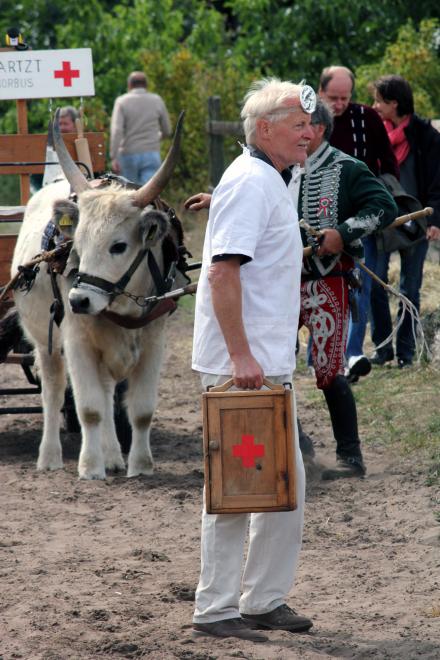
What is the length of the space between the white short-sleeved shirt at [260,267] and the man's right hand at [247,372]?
0.08 metres

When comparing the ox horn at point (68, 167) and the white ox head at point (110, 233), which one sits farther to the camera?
the ox horn at point (68, 167)

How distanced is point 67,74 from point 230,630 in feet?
17.7

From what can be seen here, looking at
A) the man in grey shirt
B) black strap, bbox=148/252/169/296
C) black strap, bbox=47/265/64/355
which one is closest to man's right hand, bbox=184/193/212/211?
black strap, bbox=148/252/169/296

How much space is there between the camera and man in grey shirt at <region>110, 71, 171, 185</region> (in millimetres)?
15398

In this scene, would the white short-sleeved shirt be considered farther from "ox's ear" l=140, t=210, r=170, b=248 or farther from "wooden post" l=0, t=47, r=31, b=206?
"wooden post" l=0, t=47, r=31, b=206

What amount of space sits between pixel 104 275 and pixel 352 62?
46.6 ft

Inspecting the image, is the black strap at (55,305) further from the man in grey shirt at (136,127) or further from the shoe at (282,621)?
the man in grey shirt at (136,127)

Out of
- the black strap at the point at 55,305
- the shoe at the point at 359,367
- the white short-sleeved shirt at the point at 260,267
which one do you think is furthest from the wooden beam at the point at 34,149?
the white short-sleeved shirt at the point at 260,267

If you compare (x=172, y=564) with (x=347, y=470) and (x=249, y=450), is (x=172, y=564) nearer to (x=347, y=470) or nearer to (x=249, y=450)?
(x=249, y=450)

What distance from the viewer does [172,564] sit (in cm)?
541

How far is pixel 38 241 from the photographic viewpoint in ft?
24.4

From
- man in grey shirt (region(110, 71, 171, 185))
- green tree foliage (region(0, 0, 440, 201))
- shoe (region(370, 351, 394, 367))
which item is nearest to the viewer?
shoe (region(370, 351, 394, 367))

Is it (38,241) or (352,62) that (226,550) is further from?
(352,62)

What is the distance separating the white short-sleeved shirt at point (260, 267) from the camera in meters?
4.17
